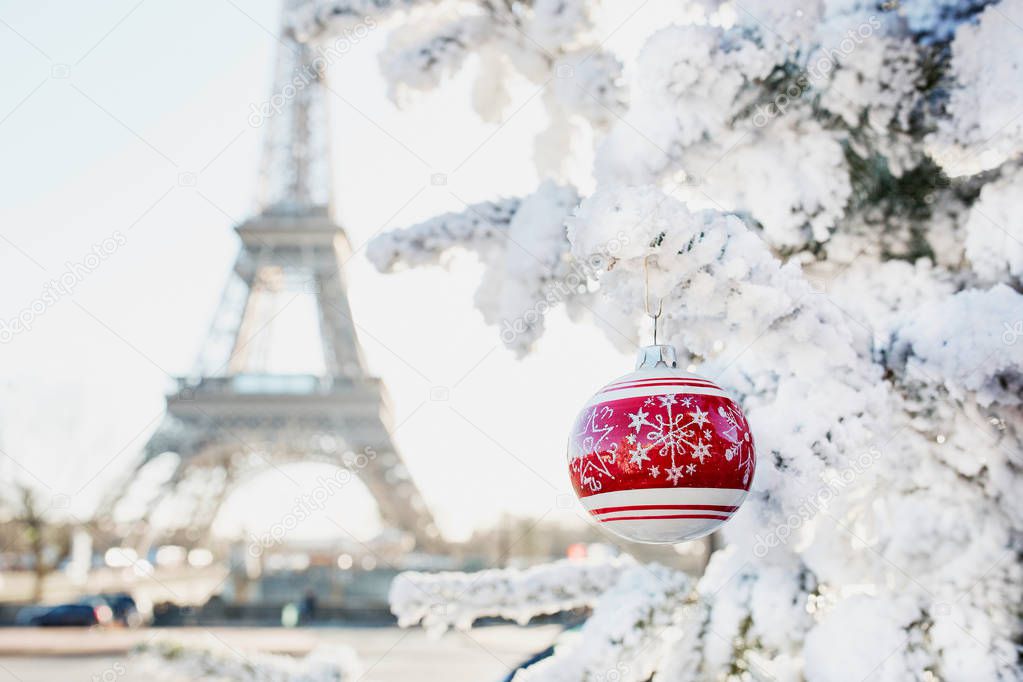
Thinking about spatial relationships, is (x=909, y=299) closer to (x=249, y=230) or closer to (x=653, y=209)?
(x=653, y=209)

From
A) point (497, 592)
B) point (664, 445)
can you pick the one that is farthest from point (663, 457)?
point (497, 592)

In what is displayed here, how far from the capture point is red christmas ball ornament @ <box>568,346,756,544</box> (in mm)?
2225

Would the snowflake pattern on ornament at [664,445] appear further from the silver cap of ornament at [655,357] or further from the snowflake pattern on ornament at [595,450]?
the silver cap of ornament at [655,357]

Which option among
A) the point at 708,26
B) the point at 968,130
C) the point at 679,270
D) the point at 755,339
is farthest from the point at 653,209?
the point at 968,130

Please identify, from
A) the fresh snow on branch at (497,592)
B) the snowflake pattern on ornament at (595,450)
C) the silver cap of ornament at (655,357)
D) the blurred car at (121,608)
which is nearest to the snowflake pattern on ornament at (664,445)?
the snowflake pattern on ornament at (595,450)

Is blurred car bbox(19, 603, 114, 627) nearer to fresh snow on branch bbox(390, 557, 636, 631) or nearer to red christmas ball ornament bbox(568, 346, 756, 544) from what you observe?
fresh snow on branch bbox(390, 557, 636, 631)

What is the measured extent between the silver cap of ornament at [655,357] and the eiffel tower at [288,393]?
24274 mm

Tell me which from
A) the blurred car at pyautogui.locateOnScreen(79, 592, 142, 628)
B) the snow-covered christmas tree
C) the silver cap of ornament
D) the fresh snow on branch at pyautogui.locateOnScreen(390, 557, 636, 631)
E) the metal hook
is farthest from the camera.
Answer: the blurred car at pyautogui.locateOnScreen(79, 592, 142, 628)

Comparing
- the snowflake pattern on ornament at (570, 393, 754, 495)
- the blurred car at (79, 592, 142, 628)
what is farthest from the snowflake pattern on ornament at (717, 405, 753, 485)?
the blurred car at (79, 592, 142, 628)

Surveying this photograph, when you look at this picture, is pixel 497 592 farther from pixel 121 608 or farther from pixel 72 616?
pixel 121 608

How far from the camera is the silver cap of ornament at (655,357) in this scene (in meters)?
2.43

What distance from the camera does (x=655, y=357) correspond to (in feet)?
7.99

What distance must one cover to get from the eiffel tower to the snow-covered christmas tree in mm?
23096

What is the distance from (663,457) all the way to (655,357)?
309 mm
